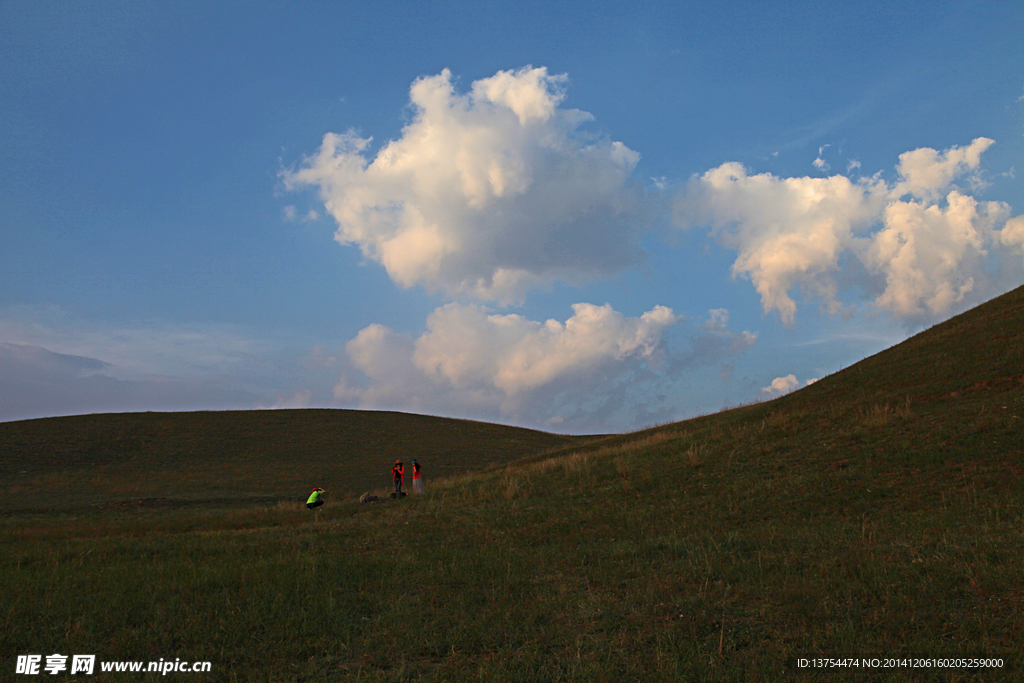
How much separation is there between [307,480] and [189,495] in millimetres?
7734

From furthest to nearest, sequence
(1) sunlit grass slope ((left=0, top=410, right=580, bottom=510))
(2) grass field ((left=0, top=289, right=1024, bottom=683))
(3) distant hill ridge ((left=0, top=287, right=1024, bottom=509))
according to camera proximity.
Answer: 1. (1) sunlit grass slope ((left=0, top=410, right=580, bottom=510))
2. (3) distant hill ridge ((left=0, top=287, right=1024, bottom=509))
3. (2) grass field ((left=0, top=289, right=1024, bottom=683))

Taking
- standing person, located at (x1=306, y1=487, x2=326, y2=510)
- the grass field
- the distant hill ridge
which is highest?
the distant hill ridge

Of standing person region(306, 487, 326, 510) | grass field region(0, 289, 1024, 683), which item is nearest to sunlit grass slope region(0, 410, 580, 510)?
standing person region(306, 487, 326, 510)

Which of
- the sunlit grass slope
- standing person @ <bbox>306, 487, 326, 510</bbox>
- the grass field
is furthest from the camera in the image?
the sunlit grass slope

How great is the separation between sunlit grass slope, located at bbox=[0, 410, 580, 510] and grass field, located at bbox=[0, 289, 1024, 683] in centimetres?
1418

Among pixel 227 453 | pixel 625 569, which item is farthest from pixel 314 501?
pixel 227 453

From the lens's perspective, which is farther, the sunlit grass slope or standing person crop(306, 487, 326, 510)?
the sunlit grass slope

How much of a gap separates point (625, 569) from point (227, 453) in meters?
49.5

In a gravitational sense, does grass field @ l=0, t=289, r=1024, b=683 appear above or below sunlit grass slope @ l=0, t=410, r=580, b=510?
below

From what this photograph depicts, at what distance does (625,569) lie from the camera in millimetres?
9148

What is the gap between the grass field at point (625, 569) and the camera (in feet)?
19.6

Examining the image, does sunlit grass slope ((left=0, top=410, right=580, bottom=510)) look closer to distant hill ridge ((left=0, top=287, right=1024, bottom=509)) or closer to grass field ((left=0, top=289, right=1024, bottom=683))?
distant hill ridge ((left=0, top=287, right=1024, bottom=509))

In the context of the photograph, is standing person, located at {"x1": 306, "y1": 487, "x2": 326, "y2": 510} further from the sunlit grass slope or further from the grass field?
the sunlit grass slope

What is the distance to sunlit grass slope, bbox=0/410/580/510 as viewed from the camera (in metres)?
34.6
